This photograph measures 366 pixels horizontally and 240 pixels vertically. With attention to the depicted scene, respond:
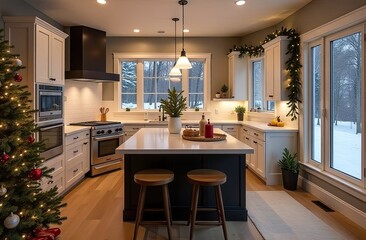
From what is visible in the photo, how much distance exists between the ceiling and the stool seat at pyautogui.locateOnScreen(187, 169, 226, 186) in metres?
2.61

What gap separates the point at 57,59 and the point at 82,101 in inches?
70.5

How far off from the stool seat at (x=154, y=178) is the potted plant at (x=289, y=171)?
234 cm

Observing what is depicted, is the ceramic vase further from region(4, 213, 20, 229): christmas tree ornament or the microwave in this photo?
region(4, 213, 20, 229): christmas tree ornament

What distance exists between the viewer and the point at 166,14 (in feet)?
15.1

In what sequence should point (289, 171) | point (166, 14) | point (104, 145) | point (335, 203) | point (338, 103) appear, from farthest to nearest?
point (104, 145) → point (166, 14) → point (289, 171) → point (338, 103) → point (335, 203)

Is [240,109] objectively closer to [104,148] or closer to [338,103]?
[338,103]

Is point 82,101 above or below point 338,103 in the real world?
above

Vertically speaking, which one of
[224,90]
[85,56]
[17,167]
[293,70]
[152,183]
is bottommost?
[152,183]

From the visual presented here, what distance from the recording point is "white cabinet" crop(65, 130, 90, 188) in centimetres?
413

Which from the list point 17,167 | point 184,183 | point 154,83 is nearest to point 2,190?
point 17,167

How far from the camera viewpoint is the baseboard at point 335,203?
302 centimetres

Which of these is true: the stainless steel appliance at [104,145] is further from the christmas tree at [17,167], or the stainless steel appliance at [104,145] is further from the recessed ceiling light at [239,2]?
the recessed ceiling light at [239,2]

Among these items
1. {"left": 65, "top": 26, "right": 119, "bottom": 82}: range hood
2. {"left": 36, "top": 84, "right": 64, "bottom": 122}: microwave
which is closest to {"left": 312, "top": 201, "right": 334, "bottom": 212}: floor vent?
{"left": 36, "top": 84, "right": 64, "bottom": 122}: microwave

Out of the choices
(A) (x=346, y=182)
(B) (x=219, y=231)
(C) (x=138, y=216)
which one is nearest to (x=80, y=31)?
(C) (x=138, y=216)
